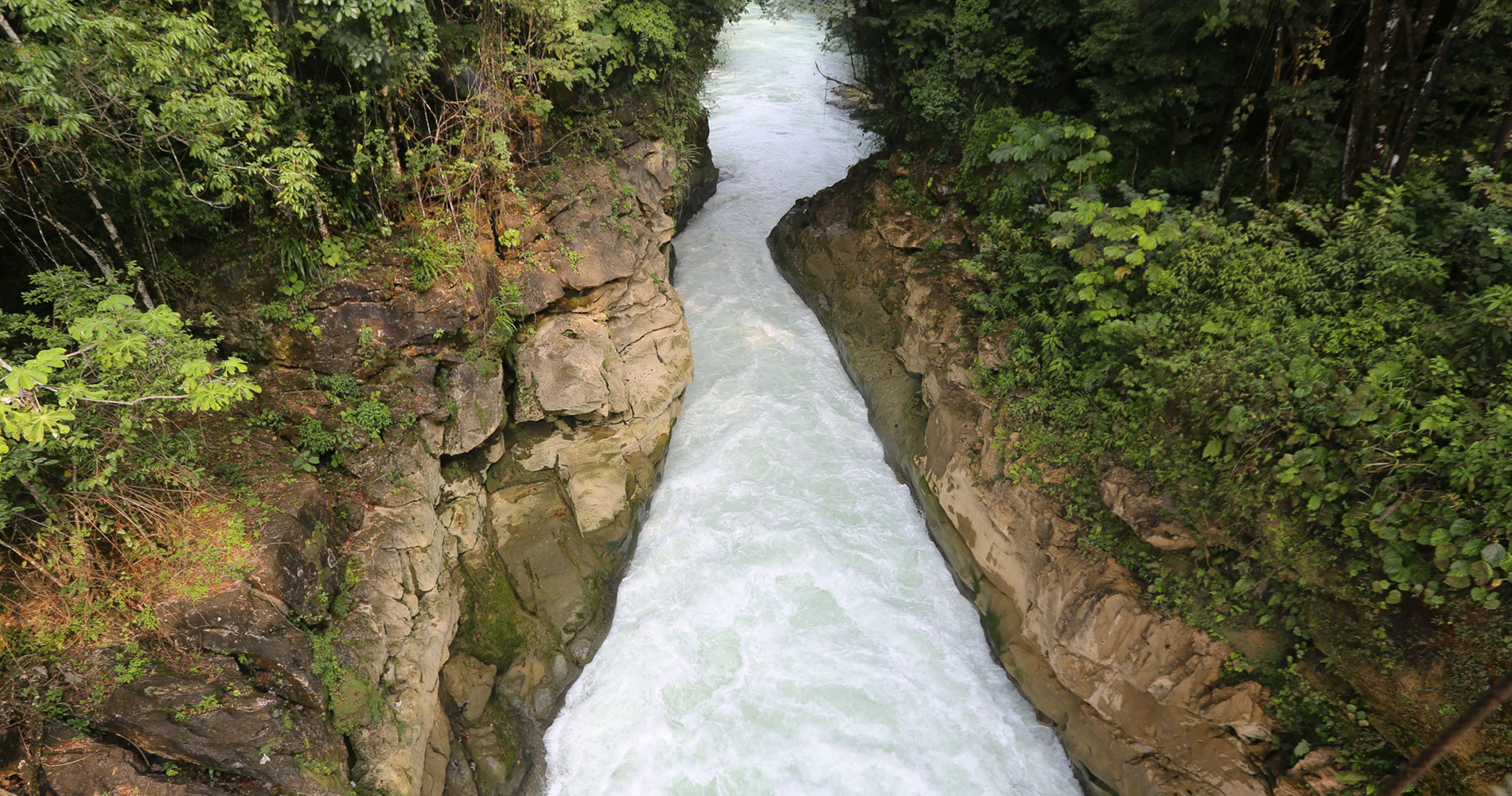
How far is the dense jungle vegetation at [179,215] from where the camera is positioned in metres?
5.37

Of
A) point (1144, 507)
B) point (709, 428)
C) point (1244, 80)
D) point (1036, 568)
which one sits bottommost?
point (709, 428)

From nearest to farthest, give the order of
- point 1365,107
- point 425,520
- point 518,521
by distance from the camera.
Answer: point 1365,107 < point 425,520 < point 518,521

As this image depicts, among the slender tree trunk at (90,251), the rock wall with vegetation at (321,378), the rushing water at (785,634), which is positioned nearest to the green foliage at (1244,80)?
the rock wall with vegetation at (321,378)

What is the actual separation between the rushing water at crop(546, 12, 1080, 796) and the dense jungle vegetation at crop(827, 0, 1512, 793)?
2.82 meters

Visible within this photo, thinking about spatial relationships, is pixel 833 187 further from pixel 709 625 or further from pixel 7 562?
pixel 7 562

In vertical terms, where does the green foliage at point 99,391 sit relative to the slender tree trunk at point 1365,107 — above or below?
below

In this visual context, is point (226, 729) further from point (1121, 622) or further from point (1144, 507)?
point (1144, 507)

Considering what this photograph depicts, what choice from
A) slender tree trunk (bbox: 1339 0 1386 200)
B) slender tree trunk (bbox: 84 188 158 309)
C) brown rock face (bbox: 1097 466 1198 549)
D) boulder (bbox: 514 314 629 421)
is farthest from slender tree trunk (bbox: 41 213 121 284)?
slender tree trunk (bbox: 1339 0 1386 200)

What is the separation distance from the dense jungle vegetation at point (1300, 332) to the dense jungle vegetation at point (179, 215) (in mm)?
7519

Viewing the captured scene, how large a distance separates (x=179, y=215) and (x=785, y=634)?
361 inches

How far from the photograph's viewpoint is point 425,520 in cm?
828

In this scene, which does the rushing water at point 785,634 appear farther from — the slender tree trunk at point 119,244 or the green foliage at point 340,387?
the slender tree trunk at point 119,244

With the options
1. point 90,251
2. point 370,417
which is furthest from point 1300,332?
point 90,251

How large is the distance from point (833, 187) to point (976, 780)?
41.1 feet
